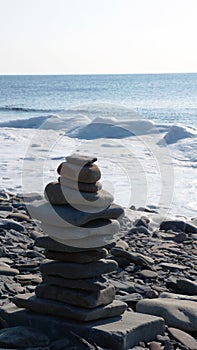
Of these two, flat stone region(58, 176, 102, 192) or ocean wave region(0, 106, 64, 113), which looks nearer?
flat stone region(58, 176, 102, 192)

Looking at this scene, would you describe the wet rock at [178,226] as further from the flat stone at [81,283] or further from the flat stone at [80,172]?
the flat stone at [80,172]

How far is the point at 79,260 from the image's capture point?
5.24m

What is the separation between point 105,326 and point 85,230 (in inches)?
27.8

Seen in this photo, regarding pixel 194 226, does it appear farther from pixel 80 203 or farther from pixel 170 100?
pixel 170 100

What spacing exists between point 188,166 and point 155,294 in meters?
14.5

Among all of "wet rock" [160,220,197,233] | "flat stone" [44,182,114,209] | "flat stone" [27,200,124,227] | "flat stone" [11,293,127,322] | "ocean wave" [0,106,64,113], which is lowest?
"wet rock" [160,220,197,233]

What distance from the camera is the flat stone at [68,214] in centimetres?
506

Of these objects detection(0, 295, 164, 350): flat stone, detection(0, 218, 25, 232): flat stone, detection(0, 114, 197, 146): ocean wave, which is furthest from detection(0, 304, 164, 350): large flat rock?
detection(0, 114, 197, 146): ocean wave

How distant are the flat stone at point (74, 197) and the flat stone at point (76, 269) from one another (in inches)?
17.9

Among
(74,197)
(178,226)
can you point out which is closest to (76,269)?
(74,197)

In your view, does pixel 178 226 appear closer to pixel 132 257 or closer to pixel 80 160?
pixel 132 257

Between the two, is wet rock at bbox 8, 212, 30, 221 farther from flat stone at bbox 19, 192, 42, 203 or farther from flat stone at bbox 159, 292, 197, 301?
flat stone at bbox 159, 292, 197, 301

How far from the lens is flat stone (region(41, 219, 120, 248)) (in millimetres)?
5090

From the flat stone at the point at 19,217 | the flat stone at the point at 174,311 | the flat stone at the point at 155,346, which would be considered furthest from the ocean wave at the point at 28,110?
the flat stone at the point at 155,346
